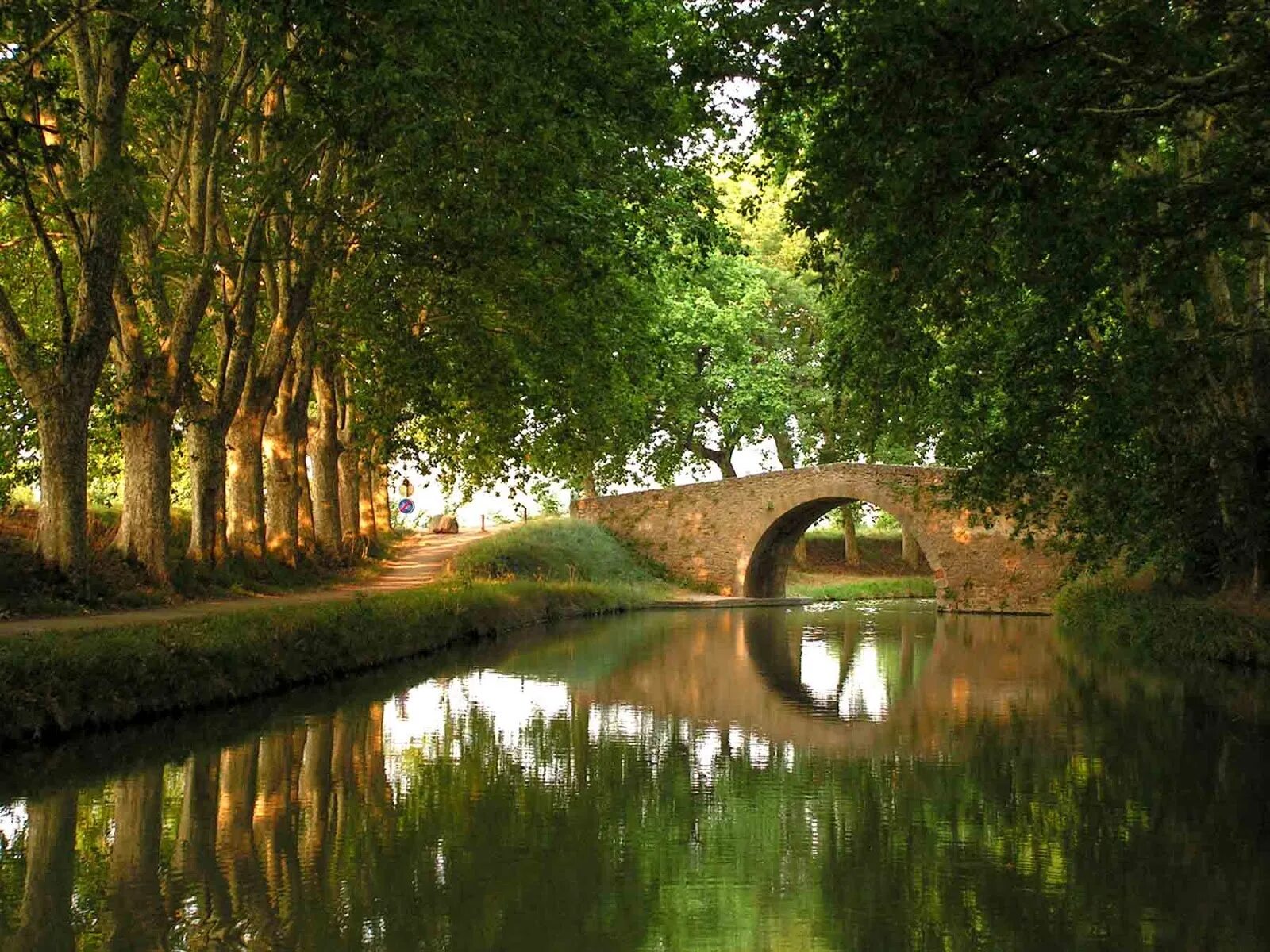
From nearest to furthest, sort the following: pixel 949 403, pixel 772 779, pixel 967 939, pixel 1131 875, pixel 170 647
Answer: pixel 967 939 → pixel 1131 875 → pixel 772 779 → pixel 170 647 → pixel 949 403

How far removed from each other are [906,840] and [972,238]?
668 centimetres

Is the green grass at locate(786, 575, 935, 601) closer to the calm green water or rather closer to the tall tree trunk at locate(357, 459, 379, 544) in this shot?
the tall tree trunk at locate(357, 459, 379, 544)

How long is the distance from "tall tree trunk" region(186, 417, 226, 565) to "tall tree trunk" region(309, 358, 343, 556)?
20.9ft

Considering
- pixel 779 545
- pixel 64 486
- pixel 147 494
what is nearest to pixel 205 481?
pixel 147 494

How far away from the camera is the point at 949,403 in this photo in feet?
59.0

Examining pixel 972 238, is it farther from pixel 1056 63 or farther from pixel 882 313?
pixel 1056 63

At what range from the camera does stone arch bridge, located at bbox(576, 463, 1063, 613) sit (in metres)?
30.9

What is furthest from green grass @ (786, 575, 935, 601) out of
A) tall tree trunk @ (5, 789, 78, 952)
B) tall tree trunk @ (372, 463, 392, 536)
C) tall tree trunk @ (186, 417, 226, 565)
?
tall tree trunk @ (5, 789, 78, 952)

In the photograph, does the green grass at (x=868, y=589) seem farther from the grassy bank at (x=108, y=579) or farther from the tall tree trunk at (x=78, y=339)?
the tall tree trunk at (x=78, y=339)

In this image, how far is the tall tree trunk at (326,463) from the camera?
23797 mm

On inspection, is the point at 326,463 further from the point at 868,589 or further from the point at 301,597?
the point at 868,589

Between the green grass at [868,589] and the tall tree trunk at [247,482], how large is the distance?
21660mm


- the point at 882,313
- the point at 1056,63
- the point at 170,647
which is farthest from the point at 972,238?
the point at 170,647

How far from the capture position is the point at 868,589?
40688mm
